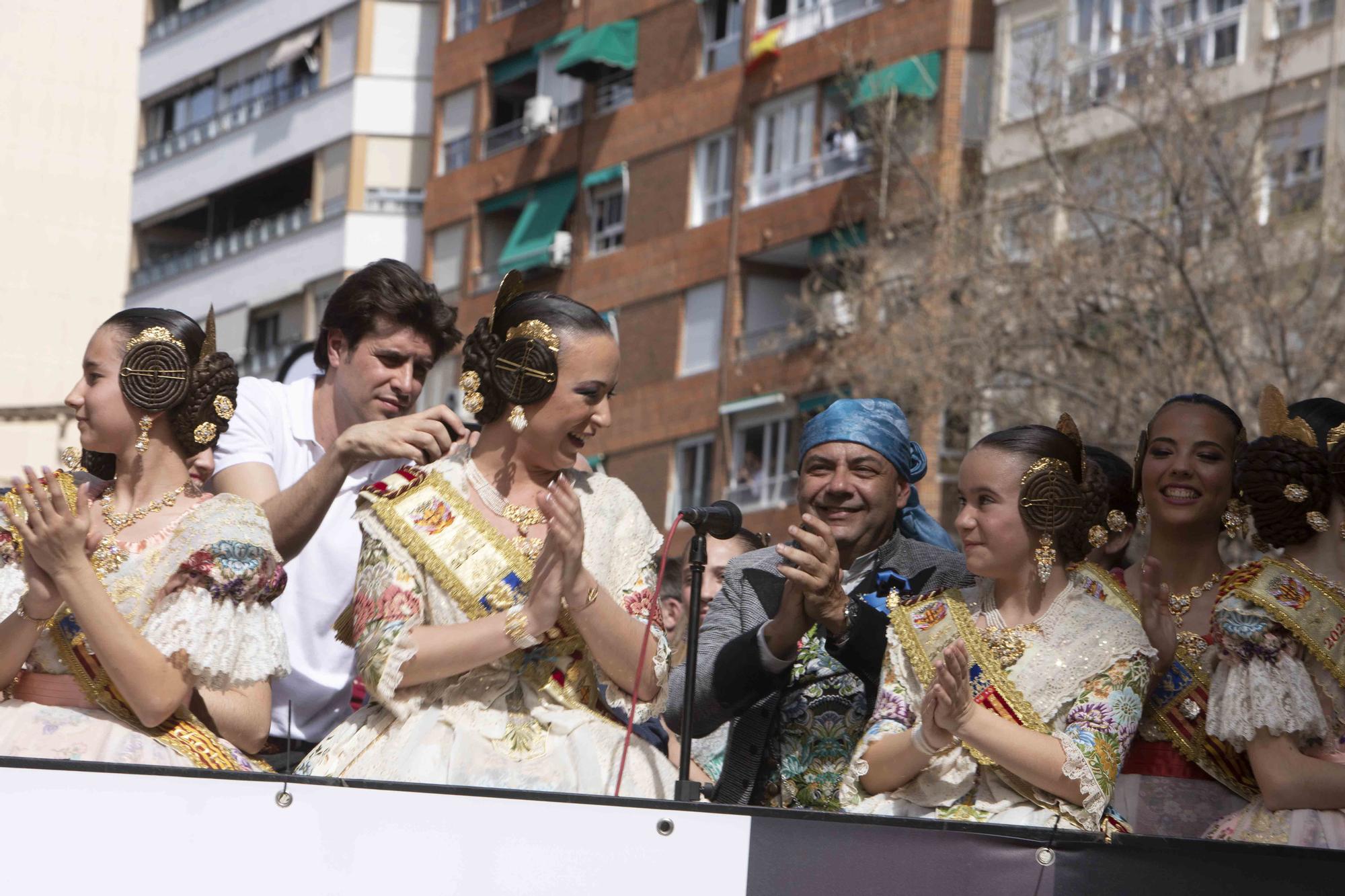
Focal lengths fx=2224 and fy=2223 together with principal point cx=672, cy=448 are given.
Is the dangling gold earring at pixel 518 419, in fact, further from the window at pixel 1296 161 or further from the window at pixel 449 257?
the window at pixel 449 257

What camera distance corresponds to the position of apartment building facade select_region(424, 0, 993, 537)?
30.3 metres

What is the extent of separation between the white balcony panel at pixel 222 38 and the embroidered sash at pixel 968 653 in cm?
3560

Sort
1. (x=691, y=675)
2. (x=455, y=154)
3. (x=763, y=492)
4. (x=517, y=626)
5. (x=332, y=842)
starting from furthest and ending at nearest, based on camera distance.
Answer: (x=455, y=154)
(x=763, y=492)
(x=517, y=626)
(x=691, y=675)
(x=332, y=842)

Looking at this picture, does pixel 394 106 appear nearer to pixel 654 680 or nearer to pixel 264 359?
pixel 264 359

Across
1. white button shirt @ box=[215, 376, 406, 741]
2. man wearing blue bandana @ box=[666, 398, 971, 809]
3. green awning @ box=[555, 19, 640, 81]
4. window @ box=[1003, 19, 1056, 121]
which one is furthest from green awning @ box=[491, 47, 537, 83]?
man wearing blue bandana @ box=[666, 398, 971, 809]

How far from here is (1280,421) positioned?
598 cm

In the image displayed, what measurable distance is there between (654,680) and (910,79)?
80.0ft

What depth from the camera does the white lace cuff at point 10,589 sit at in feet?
18.1

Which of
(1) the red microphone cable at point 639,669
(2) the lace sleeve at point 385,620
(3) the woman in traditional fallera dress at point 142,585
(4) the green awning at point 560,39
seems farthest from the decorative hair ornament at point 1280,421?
(4) the green awning at point 560,39

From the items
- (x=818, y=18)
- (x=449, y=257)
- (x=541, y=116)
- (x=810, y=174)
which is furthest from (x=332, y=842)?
(x=449, y=257)

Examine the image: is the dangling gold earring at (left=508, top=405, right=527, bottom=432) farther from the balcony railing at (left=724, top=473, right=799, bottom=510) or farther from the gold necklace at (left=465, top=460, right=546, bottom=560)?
the balcony railing at (left=724, top=473, right=799, bottom=510)

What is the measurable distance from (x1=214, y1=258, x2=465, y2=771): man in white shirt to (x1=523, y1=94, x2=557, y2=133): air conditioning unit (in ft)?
97.7

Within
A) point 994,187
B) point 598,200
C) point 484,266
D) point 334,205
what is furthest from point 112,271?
point 994,187

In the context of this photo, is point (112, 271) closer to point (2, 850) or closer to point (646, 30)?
point (646, 30)
